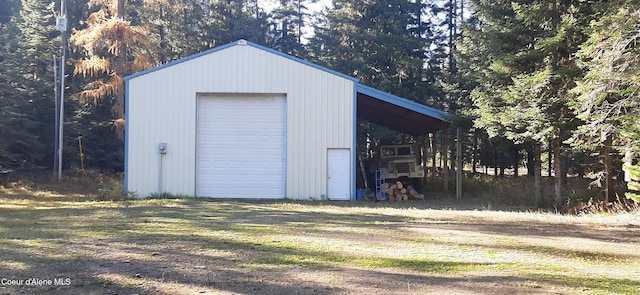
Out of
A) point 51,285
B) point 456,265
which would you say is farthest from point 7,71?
point 456,265

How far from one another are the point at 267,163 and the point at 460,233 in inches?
383

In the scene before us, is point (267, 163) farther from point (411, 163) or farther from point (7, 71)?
point (7, 71)

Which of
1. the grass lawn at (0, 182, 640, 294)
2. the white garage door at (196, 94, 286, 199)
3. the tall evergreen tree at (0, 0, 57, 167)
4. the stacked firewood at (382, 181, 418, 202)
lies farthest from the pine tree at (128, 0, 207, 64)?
the grass lawn at (0, 182, 640, 294)

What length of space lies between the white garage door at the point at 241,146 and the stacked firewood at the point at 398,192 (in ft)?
16.2

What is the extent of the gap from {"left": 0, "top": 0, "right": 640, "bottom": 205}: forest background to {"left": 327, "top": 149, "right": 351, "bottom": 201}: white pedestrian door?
14.7 feet

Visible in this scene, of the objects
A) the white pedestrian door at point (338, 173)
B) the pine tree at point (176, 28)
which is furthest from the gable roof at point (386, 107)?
the pine tree at point (176, 28)

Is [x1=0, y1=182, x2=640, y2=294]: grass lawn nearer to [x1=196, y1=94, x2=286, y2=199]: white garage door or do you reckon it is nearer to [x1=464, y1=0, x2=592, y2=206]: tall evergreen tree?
[x1=464, y1=0, x2=592, y2=206]: tall evergreen tree

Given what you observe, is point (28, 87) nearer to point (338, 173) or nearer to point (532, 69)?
point (338, 173)

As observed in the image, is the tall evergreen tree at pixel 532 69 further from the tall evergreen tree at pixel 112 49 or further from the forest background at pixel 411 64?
the tall evergreen tree at pixel 112 49

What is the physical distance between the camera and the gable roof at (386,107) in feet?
57.7

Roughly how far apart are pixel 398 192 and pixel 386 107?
3.46 m

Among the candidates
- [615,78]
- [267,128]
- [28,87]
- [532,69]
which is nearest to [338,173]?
[267,128]

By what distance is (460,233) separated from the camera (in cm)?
915

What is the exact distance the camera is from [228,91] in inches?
691
